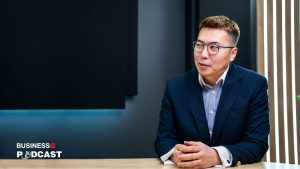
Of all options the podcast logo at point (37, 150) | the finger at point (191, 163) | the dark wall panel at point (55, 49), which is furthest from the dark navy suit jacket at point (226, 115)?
the podcast logo at point (37, 150)

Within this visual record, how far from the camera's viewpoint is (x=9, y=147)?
13.9ft

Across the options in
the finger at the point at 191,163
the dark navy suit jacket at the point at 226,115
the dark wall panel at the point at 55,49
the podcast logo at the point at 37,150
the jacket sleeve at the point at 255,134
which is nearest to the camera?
the finger at the point at 191,163

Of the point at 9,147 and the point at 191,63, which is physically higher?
the point at 191,63

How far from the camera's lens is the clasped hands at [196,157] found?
1701 mm

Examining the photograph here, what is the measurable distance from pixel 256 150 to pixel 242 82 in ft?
1.21

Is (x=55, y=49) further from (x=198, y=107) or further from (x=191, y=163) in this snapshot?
(x=191, y=163)

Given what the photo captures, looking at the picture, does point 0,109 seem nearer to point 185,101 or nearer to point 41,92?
point 41,92

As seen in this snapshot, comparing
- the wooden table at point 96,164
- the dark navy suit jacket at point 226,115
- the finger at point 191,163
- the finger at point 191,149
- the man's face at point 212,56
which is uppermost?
the man's face at point 212,56

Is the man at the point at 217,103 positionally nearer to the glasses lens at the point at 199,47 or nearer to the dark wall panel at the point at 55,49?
the glasses lens at the point at 199,47

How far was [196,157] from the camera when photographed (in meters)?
1.71

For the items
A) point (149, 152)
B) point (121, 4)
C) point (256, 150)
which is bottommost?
point (149, 152)

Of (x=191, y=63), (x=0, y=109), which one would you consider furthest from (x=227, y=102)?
(x=0, y=109)

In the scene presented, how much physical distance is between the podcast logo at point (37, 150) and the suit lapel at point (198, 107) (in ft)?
A: 8.01

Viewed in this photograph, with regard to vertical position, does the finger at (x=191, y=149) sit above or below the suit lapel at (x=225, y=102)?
below
